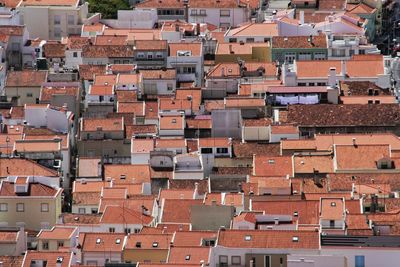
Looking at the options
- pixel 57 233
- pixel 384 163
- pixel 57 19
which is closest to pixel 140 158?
pixel 384 163

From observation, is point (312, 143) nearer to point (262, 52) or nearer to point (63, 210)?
point (63, 210)

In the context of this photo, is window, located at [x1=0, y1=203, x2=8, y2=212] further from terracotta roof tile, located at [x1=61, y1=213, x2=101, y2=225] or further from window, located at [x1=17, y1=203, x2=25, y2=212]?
terracotta roof tile, located at [x1=61, y1=213, x2=101, y2=225]

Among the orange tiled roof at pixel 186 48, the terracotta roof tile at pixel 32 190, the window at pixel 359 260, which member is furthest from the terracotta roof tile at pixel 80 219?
the orange tiled roof at pixel 186 48

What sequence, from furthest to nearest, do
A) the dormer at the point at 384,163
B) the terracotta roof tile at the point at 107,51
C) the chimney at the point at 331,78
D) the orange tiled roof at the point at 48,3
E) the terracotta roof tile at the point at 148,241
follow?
the orange tiled roof at the point at 48,3, the terracotta roof tile at the point at 107,51, the chimney at the point at 331,78, the dormer at the point at 384,163, the terracotta roof tile at the point at 148,241

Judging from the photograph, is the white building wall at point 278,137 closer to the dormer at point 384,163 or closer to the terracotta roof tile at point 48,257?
the dormer at point 384,163

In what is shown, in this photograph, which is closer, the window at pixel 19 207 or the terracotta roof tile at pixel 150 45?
the window at pixel 19 207

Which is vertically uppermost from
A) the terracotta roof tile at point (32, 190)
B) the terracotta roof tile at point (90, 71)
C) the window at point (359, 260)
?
the window at point (359, 260)

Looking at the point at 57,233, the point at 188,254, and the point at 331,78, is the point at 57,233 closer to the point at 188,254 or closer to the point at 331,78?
the point at 188,254

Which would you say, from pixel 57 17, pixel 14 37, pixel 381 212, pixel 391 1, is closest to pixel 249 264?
pixel 381 212
